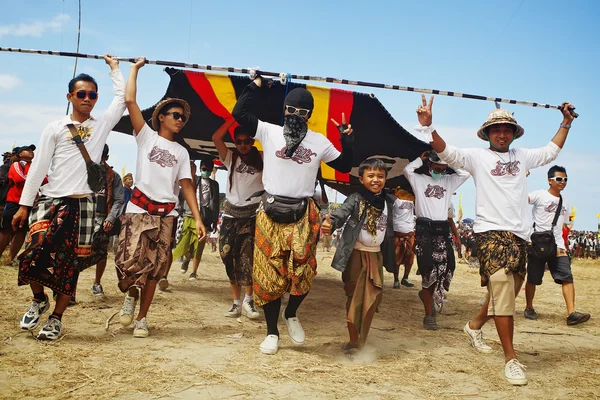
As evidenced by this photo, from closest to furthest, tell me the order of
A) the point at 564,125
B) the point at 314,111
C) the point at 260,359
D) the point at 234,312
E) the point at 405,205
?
the point at 260,359, the point at 564,125, the point at 314,111, the point at 234,312, the point at 405,205

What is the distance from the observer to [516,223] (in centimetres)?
397

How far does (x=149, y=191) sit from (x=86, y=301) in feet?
7.95

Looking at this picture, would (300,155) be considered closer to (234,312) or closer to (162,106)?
(162,106)

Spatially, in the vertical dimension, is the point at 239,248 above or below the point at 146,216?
below

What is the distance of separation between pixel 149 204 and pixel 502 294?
3233mm

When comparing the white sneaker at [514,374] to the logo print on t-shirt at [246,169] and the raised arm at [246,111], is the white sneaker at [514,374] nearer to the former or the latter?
the raised arm at [246,111]

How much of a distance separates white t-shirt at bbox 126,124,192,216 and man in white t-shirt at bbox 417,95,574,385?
2.38 meters

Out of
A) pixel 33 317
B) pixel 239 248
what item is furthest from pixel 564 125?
pixel 33 317

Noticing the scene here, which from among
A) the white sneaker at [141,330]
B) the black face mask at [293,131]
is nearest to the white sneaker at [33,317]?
the white sneaker at [141,330]

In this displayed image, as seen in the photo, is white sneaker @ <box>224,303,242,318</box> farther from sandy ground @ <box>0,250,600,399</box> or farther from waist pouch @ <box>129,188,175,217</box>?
waist pouch @ <box>129,188,175,217</box>

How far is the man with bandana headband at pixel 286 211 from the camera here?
4020 millimetres

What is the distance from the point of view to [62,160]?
3.97 m

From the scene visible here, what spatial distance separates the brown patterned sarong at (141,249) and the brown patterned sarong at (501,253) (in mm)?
2913

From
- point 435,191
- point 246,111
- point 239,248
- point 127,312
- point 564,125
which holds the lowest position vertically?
point 127,312
